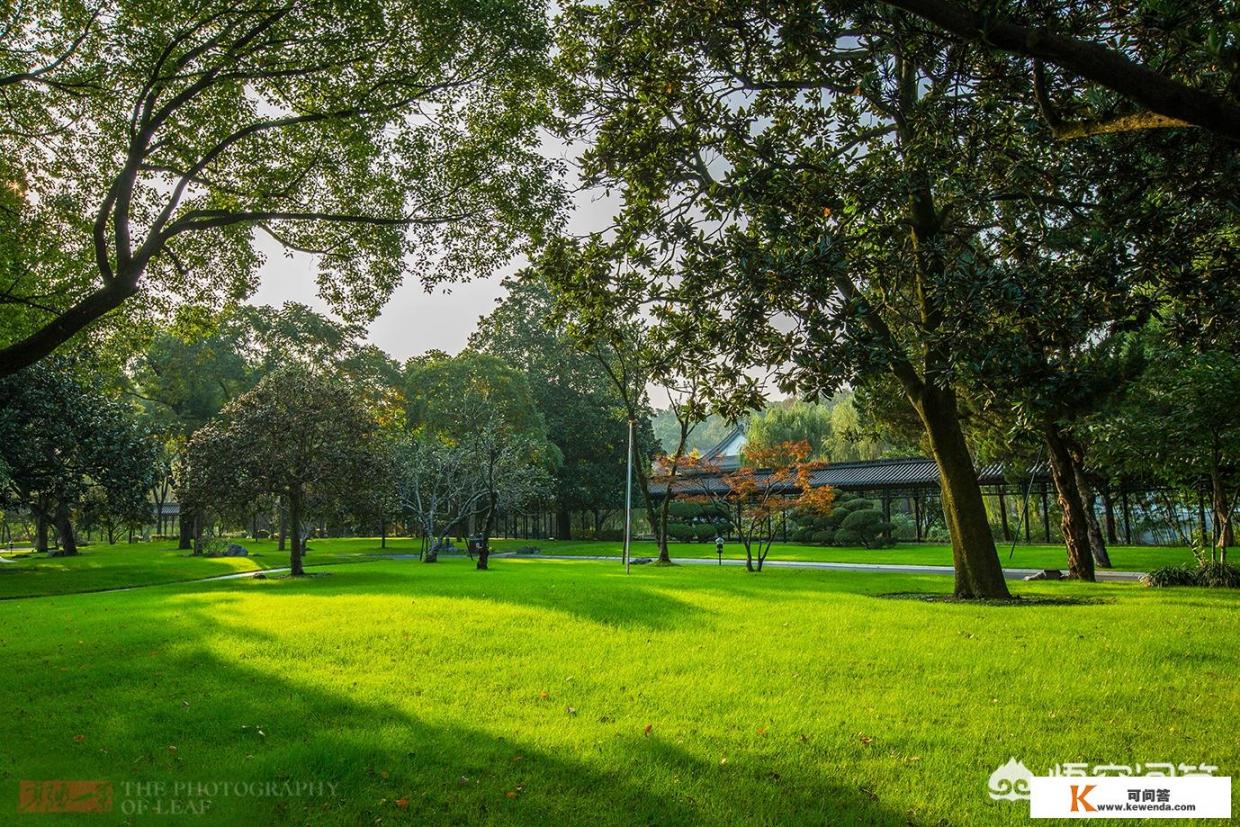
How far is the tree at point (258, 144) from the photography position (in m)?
7.62

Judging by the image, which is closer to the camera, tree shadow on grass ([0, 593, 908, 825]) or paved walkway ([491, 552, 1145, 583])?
tree shadow on grass ([0, 593, 908, 825])

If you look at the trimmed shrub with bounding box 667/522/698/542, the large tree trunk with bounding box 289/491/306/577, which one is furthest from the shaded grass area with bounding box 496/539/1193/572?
the large tree trunk with bounding box 289/491/306/577

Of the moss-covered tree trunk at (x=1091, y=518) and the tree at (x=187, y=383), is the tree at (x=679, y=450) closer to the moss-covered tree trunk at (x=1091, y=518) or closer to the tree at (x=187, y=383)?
the moss-covered tree trunk at (x=1091, y=518)

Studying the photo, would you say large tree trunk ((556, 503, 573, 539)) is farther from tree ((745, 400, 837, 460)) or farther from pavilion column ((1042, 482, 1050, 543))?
pavilion column ((1042, 482, 1050, 543))

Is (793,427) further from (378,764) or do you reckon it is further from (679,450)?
(378,764)

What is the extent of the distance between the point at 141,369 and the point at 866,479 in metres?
33.1

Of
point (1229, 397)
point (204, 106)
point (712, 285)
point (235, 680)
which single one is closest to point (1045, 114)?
point (712, 285)

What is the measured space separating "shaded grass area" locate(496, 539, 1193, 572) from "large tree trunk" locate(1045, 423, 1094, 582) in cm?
383

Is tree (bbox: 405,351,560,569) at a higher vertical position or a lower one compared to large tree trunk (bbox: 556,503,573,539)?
higher

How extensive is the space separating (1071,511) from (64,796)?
17.4 metres

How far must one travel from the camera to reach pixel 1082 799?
12.4ft

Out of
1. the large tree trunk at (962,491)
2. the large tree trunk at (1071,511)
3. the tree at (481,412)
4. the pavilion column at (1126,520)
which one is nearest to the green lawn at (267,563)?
the pavilion column at (1126,520)

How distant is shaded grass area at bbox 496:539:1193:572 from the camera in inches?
798

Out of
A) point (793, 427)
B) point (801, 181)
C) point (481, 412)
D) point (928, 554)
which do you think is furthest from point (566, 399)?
point (801, 181)
